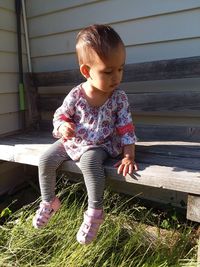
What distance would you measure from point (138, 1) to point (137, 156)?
1.30 m

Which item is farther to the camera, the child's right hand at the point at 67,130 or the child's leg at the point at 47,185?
the child's leg at the point at 47,185

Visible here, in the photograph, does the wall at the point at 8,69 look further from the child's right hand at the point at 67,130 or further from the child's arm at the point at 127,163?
the child's arm at the point at 127,163

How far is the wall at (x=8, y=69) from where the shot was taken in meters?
3.40

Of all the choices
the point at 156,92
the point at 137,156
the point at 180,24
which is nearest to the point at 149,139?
the point at 156,92

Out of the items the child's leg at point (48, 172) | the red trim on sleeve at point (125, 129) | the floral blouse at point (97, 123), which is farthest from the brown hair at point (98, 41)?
the child's leg at point (48, 172)

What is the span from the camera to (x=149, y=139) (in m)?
2.99

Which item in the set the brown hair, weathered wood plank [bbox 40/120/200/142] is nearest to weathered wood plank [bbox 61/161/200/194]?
the brown hair

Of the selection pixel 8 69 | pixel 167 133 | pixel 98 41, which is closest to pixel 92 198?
pixel 98 41

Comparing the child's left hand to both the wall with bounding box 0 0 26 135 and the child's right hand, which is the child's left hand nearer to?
the child's right hand

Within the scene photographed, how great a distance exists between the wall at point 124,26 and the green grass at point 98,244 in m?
1.30

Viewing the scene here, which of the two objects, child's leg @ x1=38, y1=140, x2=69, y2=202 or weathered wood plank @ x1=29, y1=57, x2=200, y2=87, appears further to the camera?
weathered wood plank @ x1=29, y1=57, x2=200, y2=87

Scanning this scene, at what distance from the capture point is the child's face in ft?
6.73

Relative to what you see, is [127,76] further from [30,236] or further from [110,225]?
[30,236]

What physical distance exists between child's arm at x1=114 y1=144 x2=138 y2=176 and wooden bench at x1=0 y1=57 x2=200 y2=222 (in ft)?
0.11
